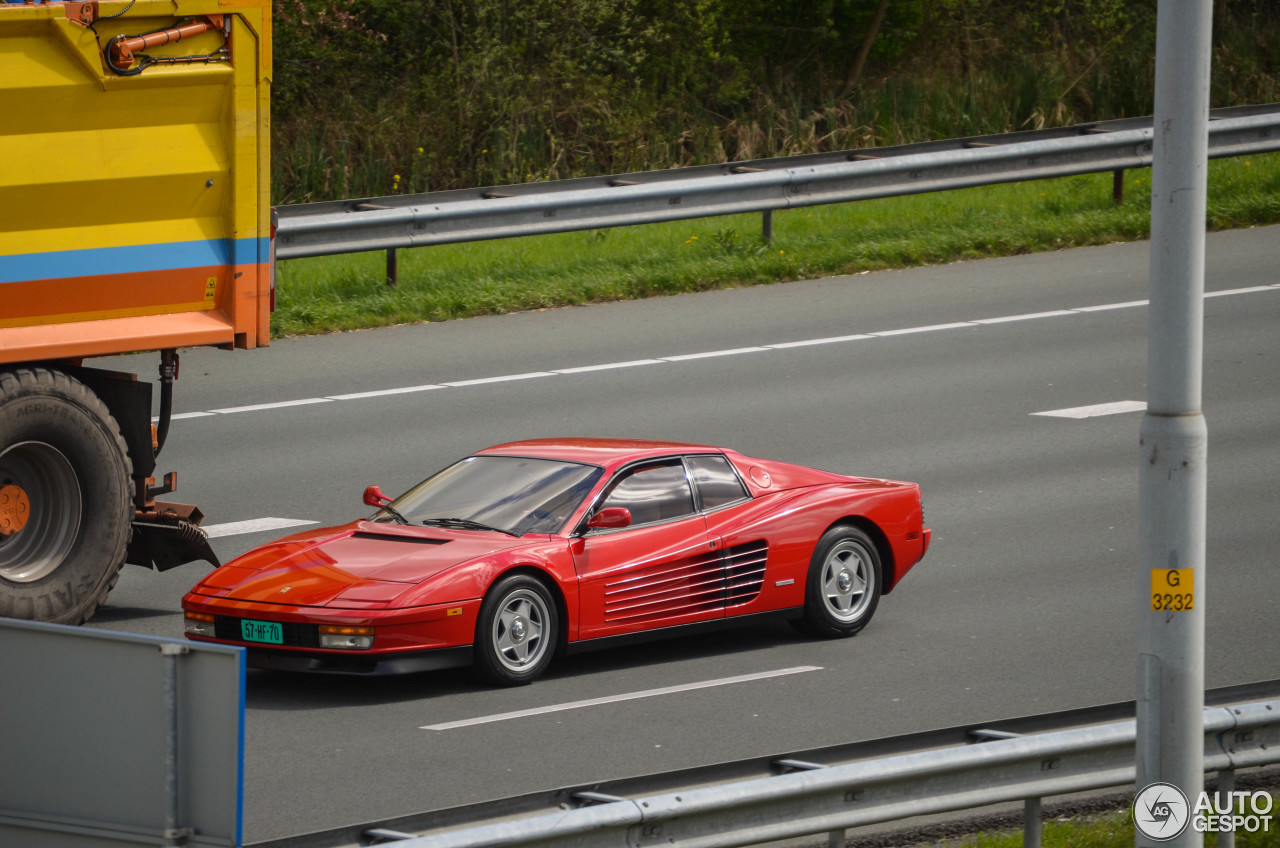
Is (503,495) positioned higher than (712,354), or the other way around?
(712,354)

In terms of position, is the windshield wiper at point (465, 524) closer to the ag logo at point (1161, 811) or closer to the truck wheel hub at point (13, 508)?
the truck wheel hub at point (13, 508)

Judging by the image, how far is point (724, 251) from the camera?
19781 millimetres

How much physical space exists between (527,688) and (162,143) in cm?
362

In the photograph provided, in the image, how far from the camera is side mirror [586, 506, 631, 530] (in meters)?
9.89

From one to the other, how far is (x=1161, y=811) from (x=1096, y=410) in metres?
9.42

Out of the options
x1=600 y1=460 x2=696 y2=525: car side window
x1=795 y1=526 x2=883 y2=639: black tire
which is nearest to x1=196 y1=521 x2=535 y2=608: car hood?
x1=600 y1=460 x2=696 y2=525: car side window

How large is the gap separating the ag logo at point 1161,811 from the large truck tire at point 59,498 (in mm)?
6184

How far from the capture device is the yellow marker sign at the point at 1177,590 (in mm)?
5930

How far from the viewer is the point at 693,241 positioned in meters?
20.3

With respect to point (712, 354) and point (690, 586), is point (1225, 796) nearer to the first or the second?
point (690, 586)

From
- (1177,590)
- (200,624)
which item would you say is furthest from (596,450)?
(1177,590)

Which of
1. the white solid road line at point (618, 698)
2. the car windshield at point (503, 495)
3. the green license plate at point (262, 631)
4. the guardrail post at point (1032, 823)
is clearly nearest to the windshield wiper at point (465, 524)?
the car windshield at point (503, 495)

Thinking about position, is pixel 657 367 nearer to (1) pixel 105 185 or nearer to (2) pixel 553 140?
(1) pixel 105 185

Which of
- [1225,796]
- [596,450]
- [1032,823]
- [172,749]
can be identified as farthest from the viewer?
[596,450]
